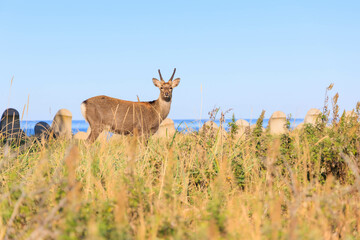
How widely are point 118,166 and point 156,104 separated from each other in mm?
5723

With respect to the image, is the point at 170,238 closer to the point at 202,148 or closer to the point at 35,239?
the point at 35,239

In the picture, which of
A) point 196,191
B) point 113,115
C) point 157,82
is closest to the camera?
point 196,191

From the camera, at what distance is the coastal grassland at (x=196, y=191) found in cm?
236

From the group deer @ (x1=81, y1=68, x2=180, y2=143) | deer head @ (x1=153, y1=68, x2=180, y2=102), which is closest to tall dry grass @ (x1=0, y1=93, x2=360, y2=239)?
deer @ (x1=81, y1=68, x2=180, y2=143)

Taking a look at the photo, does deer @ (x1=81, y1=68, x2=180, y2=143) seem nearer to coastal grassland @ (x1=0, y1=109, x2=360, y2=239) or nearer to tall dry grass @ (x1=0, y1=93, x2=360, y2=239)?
coastal grassland @ (x1=0, y1=109, x2=360, y2=239)

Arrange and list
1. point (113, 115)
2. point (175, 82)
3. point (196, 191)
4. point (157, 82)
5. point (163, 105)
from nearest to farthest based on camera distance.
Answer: point (196, 191), point (113, 115), point (157, 82), point (175, 82), point (163, 105)

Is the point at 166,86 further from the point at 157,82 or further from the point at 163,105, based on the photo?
the point at 163,105

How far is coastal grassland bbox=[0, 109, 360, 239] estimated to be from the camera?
2363mm

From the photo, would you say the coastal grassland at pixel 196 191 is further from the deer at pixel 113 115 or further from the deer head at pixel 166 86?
the deer head at pixel 166 86

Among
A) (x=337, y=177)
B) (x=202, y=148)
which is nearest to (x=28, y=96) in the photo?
(x=202, y=148)

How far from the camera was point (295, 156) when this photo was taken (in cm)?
532

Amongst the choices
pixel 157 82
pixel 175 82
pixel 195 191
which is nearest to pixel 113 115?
pixel 157 82

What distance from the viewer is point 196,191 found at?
4676 millimetres

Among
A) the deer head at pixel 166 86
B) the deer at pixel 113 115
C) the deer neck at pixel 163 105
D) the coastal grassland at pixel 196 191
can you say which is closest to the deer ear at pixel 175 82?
the deer head at pixel 166 86
